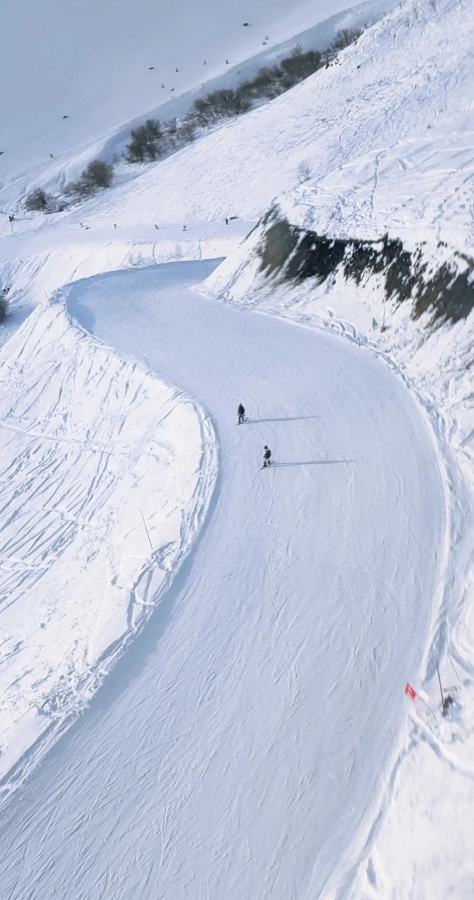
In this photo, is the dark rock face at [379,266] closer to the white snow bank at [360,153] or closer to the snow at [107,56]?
the white snow bank at [360,153]

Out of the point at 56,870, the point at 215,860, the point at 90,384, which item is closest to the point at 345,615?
the point at 215,860

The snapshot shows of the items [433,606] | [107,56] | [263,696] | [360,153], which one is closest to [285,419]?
[433,606]

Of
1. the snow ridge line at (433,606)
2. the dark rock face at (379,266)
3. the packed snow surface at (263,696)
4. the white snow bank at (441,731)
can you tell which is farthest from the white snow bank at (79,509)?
the dark rock face at (379,266)

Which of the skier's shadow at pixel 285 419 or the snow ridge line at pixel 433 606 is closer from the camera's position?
the snow ridge line at pixel 433 606

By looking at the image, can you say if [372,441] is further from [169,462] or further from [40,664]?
[40,664]

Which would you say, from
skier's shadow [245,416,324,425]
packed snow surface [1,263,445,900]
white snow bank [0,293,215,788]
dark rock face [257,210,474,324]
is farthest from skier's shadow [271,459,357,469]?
dark rock face [257,210,474,324]

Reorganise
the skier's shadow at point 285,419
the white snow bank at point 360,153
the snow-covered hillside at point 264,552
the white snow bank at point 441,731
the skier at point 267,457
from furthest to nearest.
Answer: the white snow bank at point 360,153
the skier's shadow at point 285,419
the skier at point 267,457
the snow-covered hillside at point 264,552
the white snow bank at point 441,731
